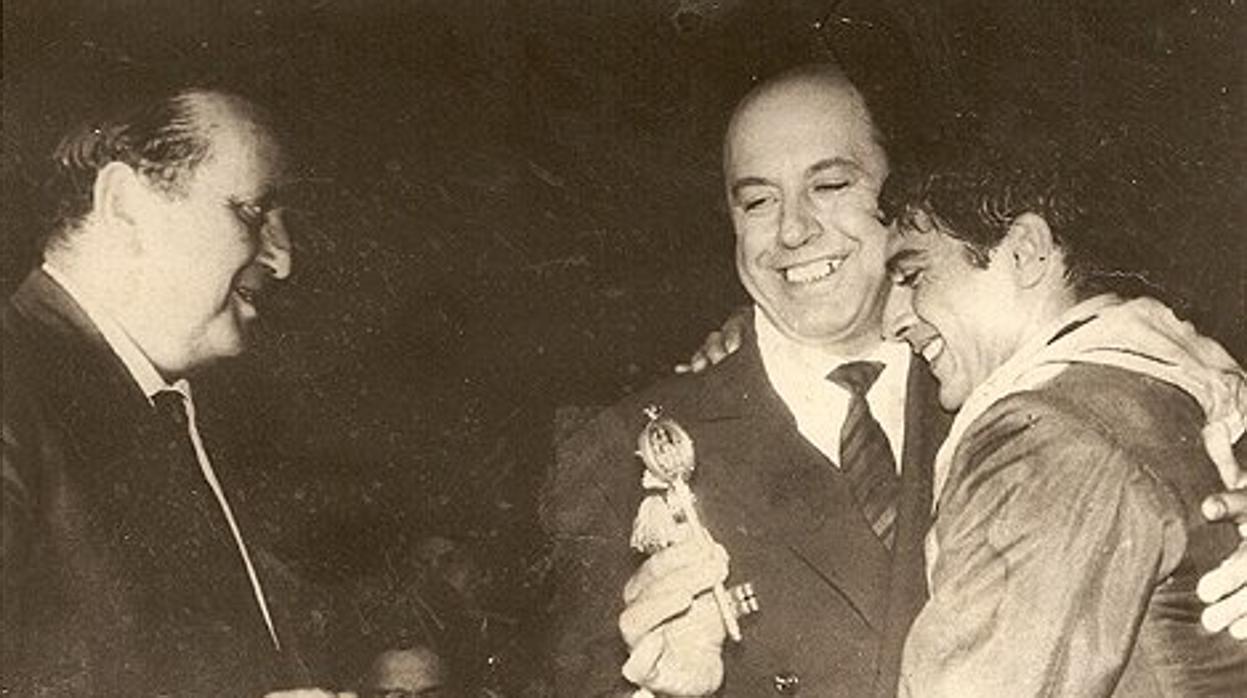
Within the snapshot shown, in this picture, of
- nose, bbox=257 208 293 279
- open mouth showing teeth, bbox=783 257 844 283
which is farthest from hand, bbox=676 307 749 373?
nose, bbox=257 208 293 279

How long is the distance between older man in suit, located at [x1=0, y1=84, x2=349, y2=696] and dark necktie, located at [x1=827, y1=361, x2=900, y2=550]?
1.20 meters

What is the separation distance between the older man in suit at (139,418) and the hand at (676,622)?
70cm

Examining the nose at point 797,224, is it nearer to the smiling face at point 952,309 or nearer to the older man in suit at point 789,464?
the older man in suit at point 789,464

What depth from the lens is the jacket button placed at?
4.95 meters

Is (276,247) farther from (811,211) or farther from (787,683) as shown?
(787,683)

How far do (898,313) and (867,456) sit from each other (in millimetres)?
305

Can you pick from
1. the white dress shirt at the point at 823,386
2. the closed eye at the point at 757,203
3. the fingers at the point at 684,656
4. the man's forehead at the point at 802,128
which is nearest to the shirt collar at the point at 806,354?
the white dress shirt at the point at 823,386

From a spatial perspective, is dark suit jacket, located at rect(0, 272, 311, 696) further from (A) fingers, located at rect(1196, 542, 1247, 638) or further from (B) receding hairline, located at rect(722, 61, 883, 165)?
(A) fingers, located at rect(1196, 542, 1247, 638)

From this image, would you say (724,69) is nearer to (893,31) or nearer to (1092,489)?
(893,31)

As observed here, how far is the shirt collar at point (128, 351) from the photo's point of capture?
5.13m

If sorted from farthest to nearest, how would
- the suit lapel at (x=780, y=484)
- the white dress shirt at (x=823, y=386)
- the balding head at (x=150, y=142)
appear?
the balding head at (x=150, y=142) → the white dress shirt at (x=823, y=386) → the suit lapel at (x=780, y=484)

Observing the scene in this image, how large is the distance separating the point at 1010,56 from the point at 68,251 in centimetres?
201

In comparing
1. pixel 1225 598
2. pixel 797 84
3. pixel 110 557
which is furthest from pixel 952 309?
pixel 110 557

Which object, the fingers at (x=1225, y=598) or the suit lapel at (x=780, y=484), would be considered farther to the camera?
the suit lapel at (x=780, y=484)
